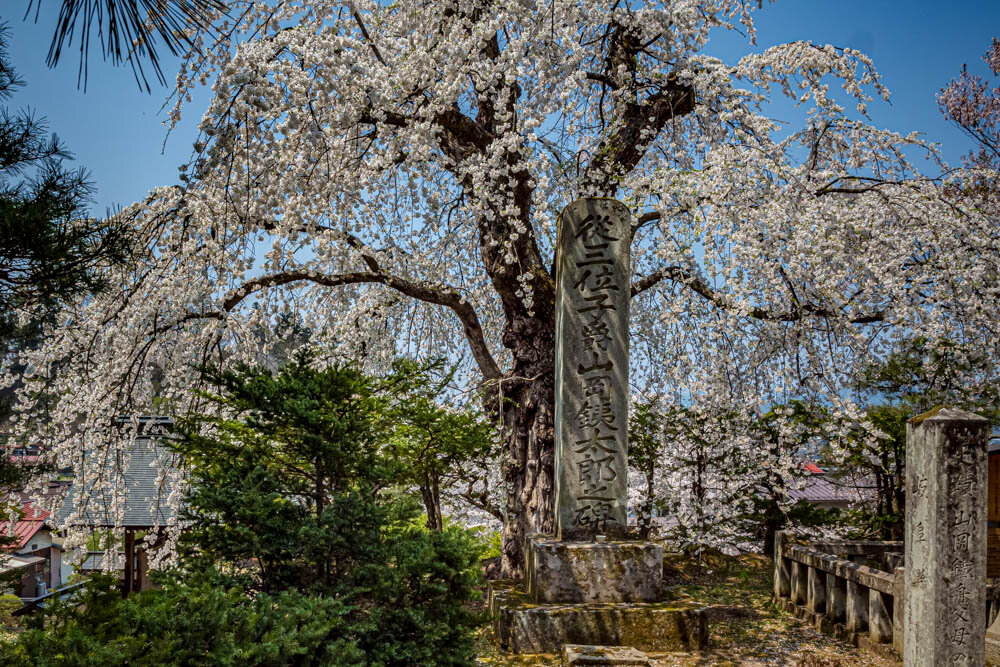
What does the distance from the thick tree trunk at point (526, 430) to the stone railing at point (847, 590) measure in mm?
2874

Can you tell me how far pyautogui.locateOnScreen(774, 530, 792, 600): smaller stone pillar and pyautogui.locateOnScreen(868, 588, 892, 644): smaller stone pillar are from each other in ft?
5.87

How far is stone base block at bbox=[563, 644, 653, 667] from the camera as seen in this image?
397 centimetres

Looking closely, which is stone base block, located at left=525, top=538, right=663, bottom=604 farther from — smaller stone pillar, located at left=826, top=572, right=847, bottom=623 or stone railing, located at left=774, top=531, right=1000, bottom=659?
smaller stone pillar, located at left=826, top=572, right=847, bottom=623

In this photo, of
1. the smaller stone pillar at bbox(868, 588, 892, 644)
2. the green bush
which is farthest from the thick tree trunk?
the smaller stone pillar at bbox(868, 588, 892, 644)

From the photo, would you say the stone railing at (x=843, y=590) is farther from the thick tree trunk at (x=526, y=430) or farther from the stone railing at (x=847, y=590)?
the thick tree trunk at (x=526, y=430)

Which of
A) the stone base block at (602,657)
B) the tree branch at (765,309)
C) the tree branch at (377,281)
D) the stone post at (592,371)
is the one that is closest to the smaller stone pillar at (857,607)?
the tree branch at (765,309)

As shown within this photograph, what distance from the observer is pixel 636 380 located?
844 cm

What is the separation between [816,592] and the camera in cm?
654

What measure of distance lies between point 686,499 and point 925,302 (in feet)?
13.0

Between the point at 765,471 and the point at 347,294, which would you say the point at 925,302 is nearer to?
the point at 765,471

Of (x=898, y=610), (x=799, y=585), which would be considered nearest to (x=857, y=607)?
(x=898, y=610)

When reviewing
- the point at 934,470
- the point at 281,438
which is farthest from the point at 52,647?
the point at 934,470

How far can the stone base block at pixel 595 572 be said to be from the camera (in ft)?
15.4

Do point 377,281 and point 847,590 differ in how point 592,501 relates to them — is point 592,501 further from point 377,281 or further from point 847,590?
point 377,281
